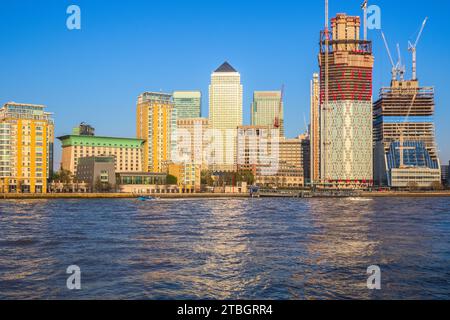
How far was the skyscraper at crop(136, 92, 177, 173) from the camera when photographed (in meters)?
184

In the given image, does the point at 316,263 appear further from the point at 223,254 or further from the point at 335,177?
the point at 335,177

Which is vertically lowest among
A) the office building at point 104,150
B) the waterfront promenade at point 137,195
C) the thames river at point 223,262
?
the thames river at point 223,262

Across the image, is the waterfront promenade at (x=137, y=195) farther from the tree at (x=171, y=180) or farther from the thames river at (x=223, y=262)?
the thames river at (x=223, y=262)

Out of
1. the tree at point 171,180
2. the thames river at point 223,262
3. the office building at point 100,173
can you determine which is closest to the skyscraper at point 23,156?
the office building at point 100,173

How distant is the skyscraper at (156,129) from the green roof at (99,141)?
162 inches

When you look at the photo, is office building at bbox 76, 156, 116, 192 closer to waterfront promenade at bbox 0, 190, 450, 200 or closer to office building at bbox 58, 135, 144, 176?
waterfront promenade at bbox 0, 190, 450, 200

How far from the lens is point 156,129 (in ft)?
602

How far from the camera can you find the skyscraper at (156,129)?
602 feet

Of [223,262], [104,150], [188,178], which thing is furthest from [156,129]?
[223,262]

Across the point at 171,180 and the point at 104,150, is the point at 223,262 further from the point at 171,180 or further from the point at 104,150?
the point at 104,150

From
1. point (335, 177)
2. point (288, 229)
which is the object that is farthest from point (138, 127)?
point (288, 229)

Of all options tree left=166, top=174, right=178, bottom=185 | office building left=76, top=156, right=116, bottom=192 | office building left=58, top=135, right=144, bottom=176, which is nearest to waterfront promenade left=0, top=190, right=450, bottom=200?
office building left=76, top=156, right=116, bottom=192

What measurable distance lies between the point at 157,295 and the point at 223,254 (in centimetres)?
976
